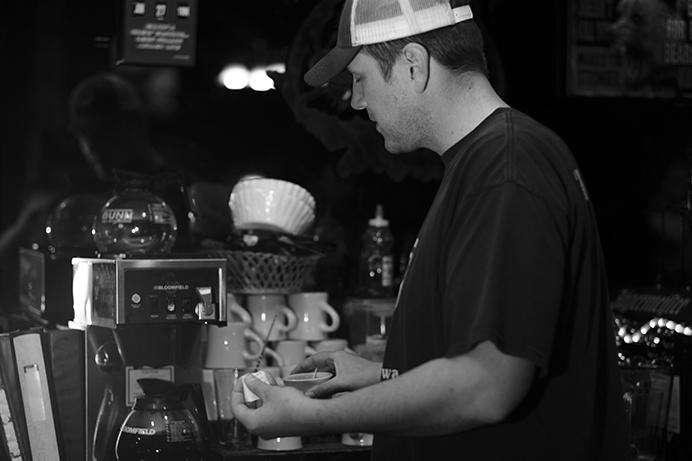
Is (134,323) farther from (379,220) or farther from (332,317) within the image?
(379,220)

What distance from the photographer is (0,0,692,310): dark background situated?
3.77 metres

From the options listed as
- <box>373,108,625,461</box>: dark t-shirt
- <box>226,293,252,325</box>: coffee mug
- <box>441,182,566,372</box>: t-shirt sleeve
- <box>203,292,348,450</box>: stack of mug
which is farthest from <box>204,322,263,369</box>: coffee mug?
<box>441,182,566,372</box>: t-shirt sleeve

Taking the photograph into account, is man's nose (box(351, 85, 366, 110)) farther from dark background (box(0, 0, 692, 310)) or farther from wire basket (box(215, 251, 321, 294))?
dark background (box(0, 0, 692, 310))

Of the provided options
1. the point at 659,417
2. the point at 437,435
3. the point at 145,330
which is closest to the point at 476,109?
the point at 437,435

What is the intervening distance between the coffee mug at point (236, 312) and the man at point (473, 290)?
147cm

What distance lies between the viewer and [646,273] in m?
4.32

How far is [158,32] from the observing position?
12.6 ft

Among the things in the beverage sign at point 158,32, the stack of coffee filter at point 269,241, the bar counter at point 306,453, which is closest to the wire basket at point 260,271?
the stack of coffee filter at point 269,241

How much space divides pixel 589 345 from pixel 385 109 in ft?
1.65

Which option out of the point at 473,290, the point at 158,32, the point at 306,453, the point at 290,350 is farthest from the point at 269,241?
the point at 473,290

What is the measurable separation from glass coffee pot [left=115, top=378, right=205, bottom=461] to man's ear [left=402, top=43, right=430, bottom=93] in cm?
136

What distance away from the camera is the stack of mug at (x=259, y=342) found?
3236mm

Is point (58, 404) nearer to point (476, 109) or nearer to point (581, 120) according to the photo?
point (476, 109)

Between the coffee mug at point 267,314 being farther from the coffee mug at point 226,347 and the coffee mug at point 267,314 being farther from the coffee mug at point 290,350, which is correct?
the coffee mug at point 226,347
